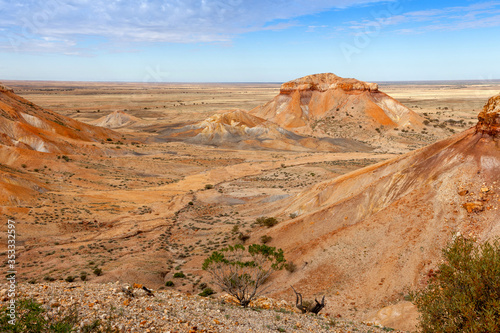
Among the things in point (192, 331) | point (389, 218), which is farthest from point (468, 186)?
point (192, 331)

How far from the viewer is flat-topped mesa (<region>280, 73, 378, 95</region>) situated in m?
98.6

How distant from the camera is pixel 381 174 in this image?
27.1m

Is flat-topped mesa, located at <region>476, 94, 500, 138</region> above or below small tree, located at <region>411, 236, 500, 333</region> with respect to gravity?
above

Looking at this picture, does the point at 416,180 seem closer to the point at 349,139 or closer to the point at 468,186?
the point at 468,186

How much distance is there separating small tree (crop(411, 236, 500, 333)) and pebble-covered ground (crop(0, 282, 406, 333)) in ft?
11.5

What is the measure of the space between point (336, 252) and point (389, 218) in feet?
12.6

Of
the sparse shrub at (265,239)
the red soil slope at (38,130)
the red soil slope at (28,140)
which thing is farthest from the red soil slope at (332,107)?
the sparse shrub at (265,239)

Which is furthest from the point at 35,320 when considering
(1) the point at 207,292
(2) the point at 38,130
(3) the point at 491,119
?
(2) the point at 38,130

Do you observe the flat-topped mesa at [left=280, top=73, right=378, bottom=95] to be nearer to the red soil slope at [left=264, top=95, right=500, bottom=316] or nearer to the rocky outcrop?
the rocky outcrop

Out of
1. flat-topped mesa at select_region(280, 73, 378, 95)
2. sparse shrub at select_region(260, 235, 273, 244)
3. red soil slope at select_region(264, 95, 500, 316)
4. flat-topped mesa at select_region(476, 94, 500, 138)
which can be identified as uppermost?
flat-topped mesa at select_region(280, 73, 378, 95)

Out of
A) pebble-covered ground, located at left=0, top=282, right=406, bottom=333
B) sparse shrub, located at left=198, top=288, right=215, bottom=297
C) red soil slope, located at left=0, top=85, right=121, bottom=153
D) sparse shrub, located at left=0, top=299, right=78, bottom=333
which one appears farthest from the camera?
red soil slope, located at left=0, top=85, right=121, bottom=153

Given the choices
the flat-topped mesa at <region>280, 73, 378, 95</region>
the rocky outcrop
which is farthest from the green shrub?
the rocky outcrop

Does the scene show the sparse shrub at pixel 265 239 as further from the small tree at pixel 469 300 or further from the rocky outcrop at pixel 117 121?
the rocky outcrop at pixel 117 121

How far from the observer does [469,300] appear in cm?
933
